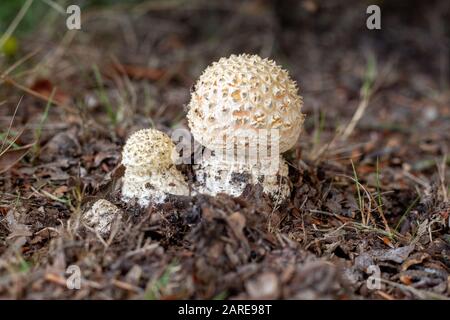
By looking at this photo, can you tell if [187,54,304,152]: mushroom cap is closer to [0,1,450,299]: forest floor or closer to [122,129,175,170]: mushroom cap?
[122,129,175,170]: mushroom cap

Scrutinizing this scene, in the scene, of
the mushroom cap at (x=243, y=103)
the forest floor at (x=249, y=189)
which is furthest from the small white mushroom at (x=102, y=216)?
the mushroom cap at (x=243, y=103)

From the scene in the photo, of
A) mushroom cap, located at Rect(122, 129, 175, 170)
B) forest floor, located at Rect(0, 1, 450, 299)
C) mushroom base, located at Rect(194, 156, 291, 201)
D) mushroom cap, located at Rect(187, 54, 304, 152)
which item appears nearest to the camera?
forest floor, located at Rect(0, 1, 450, 299)

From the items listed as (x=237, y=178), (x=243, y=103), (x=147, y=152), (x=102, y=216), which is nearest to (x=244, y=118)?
(x=243, y=103)

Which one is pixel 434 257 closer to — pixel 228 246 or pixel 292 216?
pixel 292 216

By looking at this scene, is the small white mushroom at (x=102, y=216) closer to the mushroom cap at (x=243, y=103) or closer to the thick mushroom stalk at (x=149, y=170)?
the thick mushroom stalk at (x=149, y=170)

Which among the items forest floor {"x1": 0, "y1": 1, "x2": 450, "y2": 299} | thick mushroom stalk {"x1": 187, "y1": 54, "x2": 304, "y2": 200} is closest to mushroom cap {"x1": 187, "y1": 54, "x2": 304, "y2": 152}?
thick mushroom stalk {"x1": 187, "y1": 54, "x2": 304, "y2": 200}
